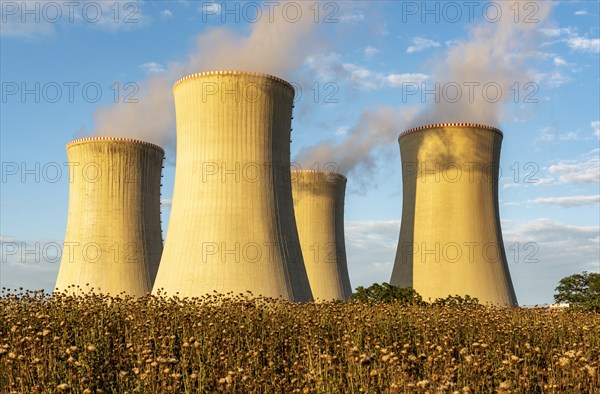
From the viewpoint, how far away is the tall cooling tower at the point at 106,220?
23.2m

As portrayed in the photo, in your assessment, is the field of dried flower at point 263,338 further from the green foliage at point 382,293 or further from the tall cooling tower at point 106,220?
the tall cooling tower at point 106,220

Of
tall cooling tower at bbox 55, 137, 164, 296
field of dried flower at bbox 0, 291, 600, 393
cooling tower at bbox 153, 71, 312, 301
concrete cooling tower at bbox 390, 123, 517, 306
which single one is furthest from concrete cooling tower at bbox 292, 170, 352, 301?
field of dried flower at bbox 0, 291, 600, 393

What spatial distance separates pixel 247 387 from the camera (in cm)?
549

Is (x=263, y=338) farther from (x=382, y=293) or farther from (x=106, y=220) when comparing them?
(x=106, y=220)

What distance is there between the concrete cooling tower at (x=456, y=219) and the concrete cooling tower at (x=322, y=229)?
17.8ft

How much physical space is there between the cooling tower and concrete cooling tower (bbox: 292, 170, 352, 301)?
10.3 m

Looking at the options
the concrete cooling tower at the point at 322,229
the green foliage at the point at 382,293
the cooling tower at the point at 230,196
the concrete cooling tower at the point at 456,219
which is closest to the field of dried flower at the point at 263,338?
the cooling tower at the point at 230,196

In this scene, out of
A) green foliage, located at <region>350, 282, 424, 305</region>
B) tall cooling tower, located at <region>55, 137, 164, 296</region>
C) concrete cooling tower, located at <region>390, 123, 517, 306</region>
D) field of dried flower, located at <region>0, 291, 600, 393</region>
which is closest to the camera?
field of dried flower, located at <region>0, 291, 600, 393</region>

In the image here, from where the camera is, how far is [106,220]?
915 inches

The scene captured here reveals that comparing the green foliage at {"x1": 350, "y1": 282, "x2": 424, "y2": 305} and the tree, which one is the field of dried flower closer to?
the green foliage at {"x1": 350, "y1": 282, "x2": 424, "y2": 305}

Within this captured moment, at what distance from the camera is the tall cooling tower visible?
2325cm

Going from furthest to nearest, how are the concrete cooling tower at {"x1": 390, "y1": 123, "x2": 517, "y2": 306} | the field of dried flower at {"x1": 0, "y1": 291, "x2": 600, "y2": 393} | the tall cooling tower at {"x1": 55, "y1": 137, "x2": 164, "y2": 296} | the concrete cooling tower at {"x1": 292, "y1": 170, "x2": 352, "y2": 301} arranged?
the concrete cooling tower at {"x1": 292, "y1": 170, "x2": 352, "y2": 301}
the tall cooling tower at {"x1": 55, "y1": 137, "x2": 164, "y2": 296}
the concrete cooling tower at {"x1": 390, "y1": 123, "x2": 517, "y2": 306}
the field of dried flower at {"x1": 0, "y1": 291, "x2": 600, "y2": 393}

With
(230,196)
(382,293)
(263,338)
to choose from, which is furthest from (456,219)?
(263,338)

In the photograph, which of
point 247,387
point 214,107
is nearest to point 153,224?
point 214,107
